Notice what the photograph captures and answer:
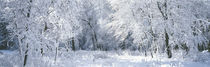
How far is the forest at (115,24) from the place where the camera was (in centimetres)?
763

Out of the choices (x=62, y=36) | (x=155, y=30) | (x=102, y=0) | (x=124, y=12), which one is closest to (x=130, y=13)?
(x=124, y=12)

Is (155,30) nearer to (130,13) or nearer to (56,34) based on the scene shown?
(130,13)

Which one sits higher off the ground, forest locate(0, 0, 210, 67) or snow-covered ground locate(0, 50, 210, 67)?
forest locate(0, 0, 210, 67)

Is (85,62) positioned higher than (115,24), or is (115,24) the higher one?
(115,24)

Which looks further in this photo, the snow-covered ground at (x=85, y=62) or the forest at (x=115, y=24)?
the snow-covered ground at (x=85, y=62)

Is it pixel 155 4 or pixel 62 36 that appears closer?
pixel 62 36

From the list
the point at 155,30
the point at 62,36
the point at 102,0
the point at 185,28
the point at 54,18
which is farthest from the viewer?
the point at 102,0

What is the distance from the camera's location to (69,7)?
8.41 metres

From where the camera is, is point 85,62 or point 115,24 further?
point 115,24

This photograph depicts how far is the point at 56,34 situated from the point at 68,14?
113 cm

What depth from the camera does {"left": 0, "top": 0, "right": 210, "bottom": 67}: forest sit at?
763cm

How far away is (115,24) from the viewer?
18719 mm

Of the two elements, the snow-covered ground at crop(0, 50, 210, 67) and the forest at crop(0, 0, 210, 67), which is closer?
the forest at crop(0, 0, 210, 67)

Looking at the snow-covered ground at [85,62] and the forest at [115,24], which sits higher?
the forest at [115,24]
